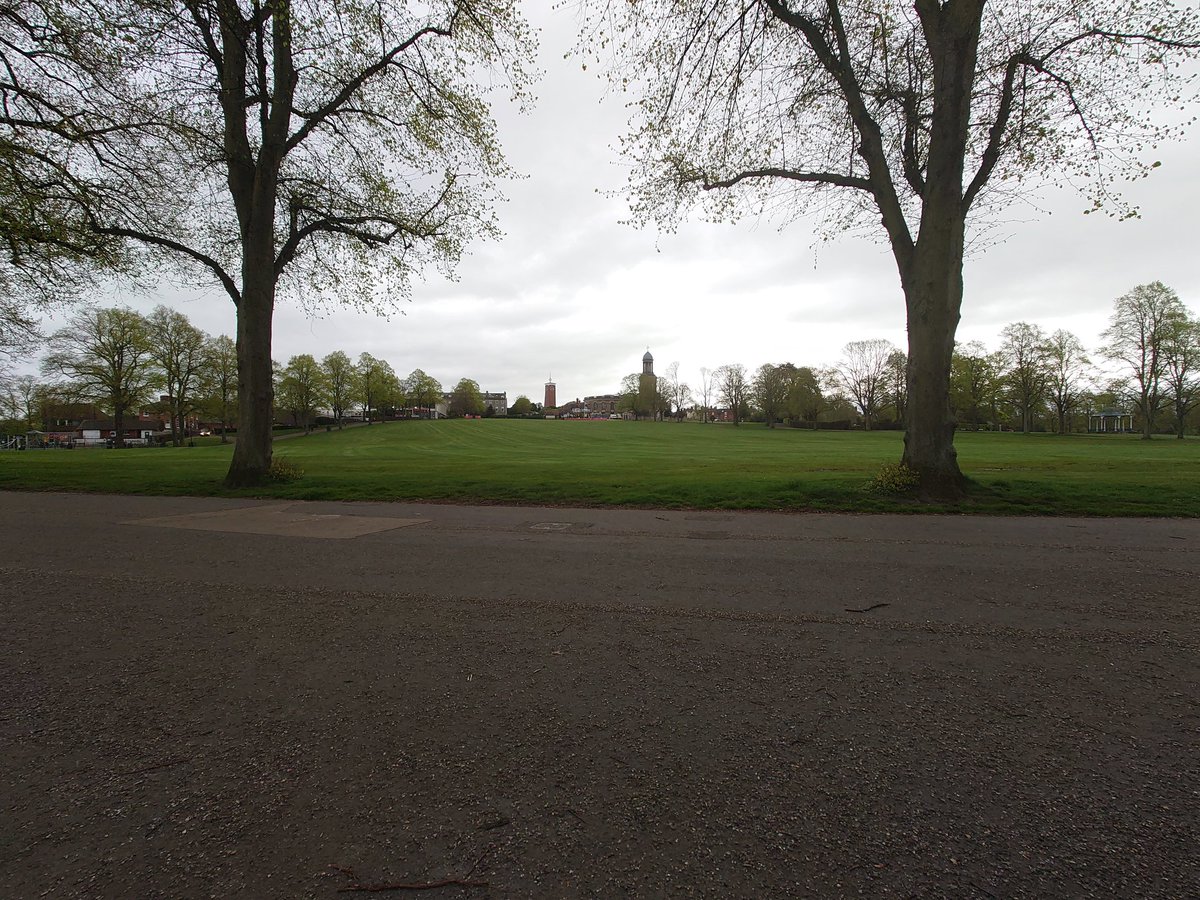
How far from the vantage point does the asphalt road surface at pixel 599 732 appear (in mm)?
1786

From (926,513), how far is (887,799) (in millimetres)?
8862

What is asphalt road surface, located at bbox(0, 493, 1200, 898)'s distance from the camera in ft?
5.86

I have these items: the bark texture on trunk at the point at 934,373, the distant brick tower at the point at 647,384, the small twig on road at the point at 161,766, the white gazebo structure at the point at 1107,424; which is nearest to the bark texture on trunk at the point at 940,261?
the bark texture on trunk at the point at 934,373

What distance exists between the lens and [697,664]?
3320 millimetres

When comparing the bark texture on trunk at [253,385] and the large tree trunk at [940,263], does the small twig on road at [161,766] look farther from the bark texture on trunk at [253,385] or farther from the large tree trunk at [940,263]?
the bark texture on trunk at [253,385]

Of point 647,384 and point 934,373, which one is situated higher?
point 647,384

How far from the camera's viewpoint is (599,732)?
2578 millimetres

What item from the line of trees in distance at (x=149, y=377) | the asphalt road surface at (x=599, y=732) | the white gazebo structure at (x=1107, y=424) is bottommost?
the asphalt road surface at (x=599, y=732)

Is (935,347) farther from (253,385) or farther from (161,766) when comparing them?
(253,385)

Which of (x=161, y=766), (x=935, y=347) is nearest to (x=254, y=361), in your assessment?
(x=161, y=766)

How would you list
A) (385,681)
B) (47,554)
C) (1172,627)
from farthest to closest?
(47,554) → (1172,627) → (385,681)

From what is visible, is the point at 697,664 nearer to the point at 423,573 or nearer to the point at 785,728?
the point at 785,728

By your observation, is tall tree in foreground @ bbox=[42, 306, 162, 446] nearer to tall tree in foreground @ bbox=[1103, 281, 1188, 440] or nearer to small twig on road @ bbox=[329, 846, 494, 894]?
small twig on road @ bbox=[329, 846, 494, 894]

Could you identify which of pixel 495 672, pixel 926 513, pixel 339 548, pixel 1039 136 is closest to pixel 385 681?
pixel 495 672
